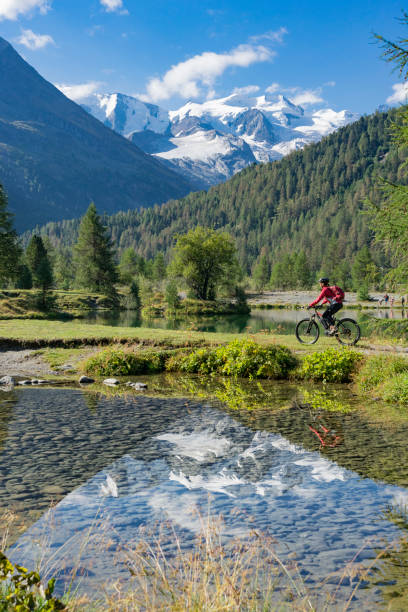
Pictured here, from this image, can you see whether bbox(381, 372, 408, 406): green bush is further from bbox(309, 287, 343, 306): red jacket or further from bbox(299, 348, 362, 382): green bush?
→ bbox(309, 287, 343, 306): red jacket

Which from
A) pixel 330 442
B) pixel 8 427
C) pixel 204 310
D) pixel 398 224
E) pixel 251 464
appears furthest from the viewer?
pixel 204 310

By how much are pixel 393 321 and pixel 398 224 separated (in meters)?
2.95

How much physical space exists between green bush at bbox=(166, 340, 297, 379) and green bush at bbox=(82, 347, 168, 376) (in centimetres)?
67

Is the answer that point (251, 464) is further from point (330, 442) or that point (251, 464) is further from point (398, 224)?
point (398, 224)

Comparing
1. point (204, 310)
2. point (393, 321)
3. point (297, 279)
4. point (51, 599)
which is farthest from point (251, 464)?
point (297, 279)

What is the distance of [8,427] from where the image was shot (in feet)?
39.9

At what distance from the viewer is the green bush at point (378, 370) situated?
54.9 ft

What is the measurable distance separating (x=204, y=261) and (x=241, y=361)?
209 feet

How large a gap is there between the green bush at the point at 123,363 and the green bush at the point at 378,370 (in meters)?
8.64

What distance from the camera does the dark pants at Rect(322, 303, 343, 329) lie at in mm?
Result: 21062

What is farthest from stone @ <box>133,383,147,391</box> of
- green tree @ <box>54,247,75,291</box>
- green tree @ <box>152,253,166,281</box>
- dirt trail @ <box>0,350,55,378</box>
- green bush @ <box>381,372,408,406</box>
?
green tree @ <box>152,253,166,281</box>

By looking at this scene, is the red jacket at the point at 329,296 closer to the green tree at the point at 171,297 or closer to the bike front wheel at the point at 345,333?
the bike front wheel at the point at 345,333

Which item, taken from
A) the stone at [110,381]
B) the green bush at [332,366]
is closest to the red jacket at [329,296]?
the green bush at [332,366]

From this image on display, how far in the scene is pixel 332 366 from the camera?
1866cm
